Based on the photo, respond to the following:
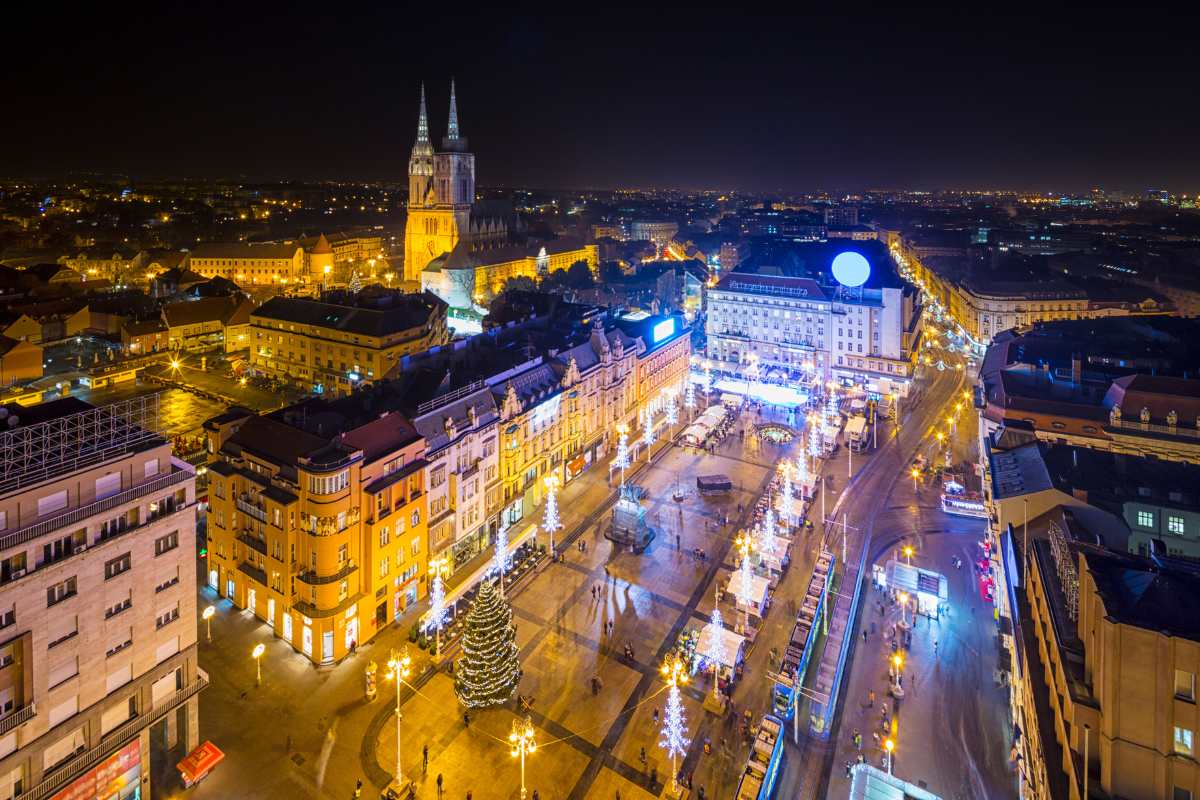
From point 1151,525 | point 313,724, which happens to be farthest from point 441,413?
point 1151,525

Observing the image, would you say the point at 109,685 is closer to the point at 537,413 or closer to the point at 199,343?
the point at 537,413

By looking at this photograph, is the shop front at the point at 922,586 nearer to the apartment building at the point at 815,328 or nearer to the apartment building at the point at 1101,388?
the apartment building at the point at 1101,388

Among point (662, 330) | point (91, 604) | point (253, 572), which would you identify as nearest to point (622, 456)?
point (662, 330)

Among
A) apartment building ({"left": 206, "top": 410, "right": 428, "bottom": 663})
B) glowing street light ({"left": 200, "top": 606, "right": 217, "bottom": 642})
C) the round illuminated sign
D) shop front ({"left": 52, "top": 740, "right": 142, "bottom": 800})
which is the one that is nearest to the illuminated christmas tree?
apartment building ({"left": 206, "top": 410, "right": 428, "bottom": 663})

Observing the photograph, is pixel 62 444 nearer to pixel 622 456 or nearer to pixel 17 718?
pixel 17 718

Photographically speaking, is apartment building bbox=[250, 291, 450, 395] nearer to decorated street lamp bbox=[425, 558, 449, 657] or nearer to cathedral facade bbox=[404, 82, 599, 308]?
decorated street lamp bbox=[425, 558, 449, 657]
